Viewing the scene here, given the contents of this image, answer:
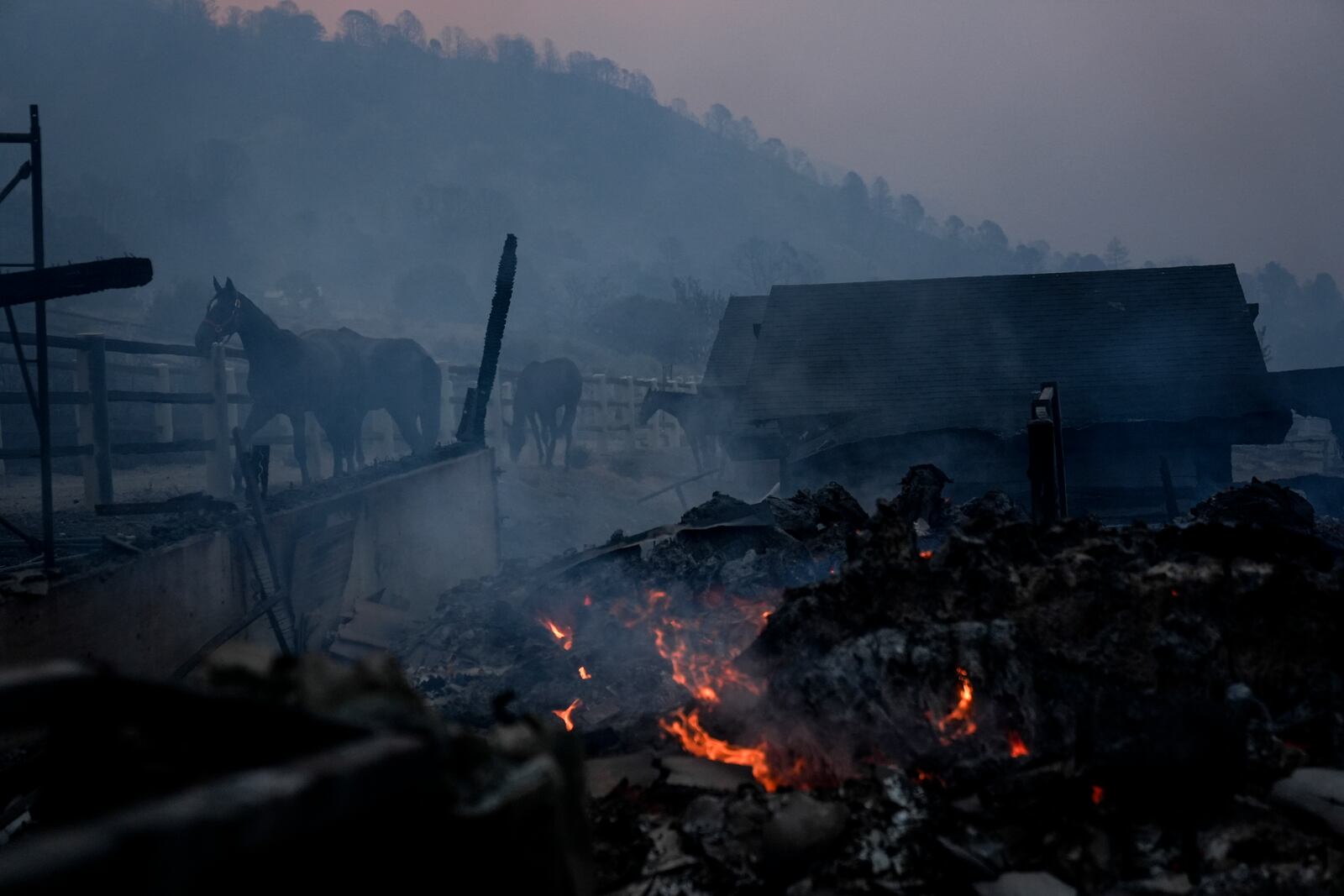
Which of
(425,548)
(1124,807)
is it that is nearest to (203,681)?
(1124,807)

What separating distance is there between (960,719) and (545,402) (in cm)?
1948

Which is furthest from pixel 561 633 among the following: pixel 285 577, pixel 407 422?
pixel 407 422

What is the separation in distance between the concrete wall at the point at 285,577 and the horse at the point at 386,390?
3045mm

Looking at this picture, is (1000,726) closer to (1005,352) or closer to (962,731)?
(962,731)

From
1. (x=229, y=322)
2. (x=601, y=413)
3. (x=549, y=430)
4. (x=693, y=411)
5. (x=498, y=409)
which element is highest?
(x=229, y=322)

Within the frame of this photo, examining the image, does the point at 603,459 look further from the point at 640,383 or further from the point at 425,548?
the point at 425,548

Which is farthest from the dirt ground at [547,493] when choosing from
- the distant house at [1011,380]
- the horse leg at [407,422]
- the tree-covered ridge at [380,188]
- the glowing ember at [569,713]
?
the tree-covered ridge at [380,188]

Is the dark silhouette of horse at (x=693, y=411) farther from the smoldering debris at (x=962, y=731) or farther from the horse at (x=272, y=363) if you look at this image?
the smoldering debris at (x=962, y=731)

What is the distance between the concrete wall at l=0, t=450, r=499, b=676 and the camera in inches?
200

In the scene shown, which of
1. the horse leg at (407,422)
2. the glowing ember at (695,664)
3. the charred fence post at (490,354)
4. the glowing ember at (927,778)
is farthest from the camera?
the horse leg at (407,422)

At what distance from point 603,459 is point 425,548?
1406cm

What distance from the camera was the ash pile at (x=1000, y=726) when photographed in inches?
135

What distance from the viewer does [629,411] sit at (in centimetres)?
2891

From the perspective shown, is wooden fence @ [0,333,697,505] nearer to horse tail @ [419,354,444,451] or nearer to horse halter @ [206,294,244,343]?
horse halter @ [206,294,244,343]
